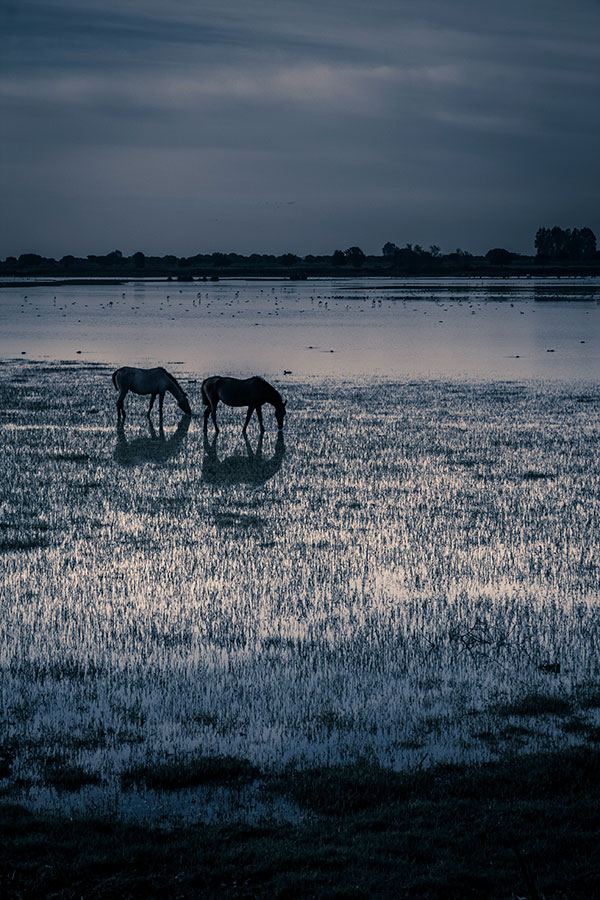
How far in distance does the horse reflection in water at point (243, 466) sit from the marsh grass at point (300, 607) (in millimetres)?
268

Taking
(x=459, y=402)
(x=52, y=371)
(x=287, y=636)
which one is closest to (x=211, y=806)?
(x=287, y=636)

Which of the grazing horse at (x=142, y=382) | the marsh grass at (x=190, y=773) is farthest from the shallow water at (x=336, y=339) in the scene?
the marsh grass at (x=190, y=773)

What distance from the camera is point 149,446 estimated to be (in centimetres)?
2208

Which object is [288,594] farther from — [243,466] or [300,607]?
[243,466]

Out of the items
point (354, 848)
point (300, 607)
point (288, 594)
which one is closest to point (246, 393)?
point (288, 594)

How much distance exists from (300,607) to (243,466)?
8.95 m

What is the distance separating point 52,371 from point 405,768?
113 feet

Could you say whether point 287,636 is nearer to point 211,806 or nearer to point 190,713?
point 190,713

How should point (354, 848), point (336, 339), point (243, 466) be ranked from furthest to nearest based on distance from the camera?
point (336, 339)
point (243, 466)
point (354, 848)

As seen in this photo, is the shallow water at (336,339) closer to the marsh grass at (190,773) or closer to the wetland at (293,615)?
the wetland at (293,615)

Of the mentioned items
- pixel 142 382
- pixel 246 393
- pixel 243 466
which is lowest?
pixel 243 466

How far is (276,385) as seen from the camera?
3509cm

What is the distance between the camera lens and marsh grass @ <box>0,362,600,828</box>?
7.85 meters

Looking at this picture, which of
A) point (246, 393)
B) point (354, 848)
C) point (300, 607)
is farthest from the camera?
point (246, 393)
